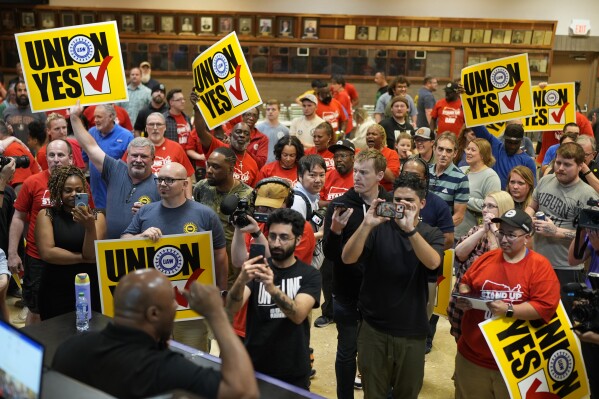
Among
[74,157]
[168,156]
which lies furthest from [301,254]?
[74,157]

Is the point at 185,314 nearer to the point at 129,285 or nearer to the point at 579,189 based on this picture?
the point at 129,285

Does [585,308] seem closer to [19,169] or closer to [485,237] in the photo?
[485,237]

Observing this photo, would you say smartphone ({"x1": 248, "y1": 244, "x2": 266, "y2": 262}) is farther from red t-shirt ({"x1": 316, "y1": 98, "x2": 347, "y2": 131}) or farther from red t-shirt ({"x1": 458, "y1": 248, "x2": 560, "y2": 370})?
red t-shirt ({"x1": 316, "y1": 98, "x2": 347, "y2": 131})

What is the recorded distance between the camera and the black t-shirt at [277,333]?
370 cm

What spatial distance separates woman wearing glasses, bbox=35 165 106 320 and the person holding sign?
244 cm

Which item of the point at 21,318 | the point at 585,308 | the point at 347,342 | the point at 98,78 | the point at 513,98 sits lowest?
the point at 21,318

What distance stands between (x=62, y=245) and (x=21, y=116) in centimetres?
550

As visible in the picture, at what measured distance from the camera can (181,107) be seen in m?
9.27

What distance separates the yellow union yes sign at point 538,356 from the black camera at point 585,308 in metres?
0.24

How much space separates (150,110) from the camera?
33.9ft

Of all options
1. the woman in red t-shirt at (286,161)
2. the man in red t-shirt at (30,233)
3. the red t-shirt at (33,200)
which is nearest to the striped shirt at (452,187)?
the woman in red t-shirt at (286,161)

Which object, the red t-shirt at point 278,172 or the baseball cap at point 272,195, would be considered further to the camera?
the red t-shirt at point 278,172

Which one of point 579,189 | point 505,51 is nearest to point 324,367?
point 579,189

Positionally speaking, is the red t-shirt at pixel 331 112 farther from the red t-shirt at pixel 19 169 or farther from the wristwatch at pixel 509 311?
the wristwatch at pixel 509 311
